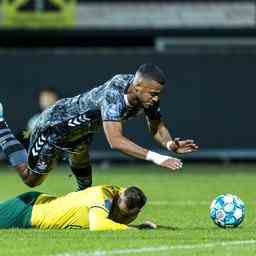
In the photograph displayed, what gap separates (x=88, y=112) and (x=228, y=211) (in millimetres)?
2019

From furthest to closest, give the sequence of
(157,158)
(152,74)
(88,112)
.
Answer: (88,112)
(152,74)
(157,158)

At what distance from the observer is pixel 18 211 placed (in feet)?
45.4

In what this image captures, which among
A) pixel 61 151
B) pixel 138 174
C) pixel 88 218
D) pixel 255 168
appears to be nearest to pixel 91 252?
pixel 88 218

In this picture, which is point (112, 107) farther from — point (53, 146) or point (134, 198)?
point (53, 146)

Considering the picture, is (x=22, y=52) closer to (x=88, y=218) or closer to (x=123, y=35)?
(x=123, y=35)

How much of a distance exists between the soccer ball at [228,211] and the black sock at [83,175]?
6.98 feet

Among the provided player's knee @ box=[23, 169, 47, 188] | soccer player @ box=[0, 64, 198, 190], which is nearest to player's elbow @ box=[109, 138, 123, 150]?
soccer player @ box=[0, 64, 198, 190]

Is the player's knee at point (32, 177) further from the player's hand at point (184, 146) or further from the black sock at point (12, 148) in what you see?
the player's hand at point (184, 146)

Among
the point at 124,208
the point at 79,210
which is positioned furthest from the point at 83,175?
the point at 124,208

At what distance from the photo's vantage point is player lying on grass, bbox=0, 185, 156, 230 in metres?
13.1

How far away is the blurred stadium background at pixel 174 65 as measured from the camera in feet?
103

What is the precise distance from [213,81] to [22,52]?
16.7 feet

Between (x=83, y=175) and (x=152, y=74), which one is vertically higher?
(x=152, y=74)

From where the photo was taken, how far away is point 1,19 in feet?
106
